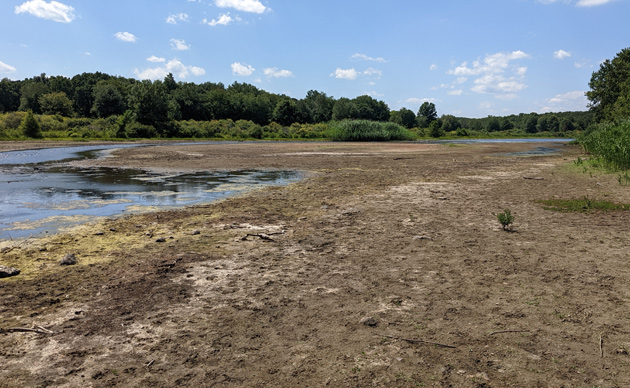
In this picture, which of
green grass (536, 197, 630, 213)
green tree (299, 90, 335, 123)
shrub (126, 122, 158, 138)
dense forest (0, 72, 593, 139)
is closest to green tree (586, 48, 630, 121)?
dense forest (0, 72, 593, 139)

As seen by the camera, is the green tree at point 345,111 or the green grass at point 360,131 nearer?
the green grass at point 360,131

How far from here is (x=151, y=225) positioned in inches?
346

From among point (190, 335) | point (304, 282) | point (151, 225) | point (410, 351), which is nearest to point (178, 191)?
point (151, 225)

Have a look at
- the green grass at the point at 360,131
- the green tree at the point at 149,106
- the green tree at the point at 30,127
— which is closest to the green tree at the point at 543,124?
the green grass at the point at 360,131

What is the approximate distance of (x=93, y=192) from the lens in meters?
13.7

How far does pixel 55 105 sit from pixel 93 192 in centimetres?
11479

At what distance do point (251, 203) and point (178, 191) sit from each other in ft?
12.7

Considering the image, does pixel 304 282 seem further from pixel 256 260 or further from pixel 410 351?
pixel 410 351

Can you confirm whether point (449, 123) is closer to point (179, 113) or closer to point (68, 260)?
point (179, 113)

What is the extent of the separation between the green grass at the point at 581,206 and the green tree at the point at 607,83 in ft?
177

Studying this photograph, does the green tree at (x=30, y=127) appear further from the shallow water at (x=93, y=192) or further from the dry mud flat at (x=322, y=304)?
the dry mud flat at (x=322, y=304)

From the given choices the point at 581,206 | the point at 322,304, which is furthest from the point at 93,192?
the point at 581,206

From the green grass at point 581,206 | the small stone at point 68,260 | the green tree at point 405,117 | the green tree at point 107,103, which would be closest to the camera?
the small stone at point 68,260

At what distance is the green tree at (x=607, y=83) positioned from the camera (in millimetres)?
57688
